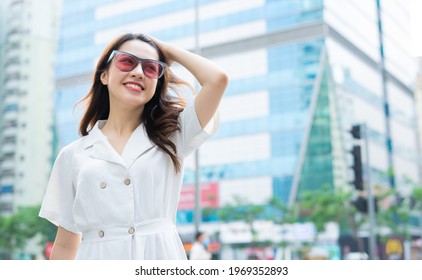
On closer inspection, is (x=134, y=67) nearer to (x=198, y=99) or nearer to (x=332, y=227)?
(x=198, y=99)

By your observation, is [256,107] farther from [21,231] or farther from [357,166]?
[357,166]

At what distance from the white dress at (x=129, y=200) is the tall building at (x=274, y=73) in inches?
438

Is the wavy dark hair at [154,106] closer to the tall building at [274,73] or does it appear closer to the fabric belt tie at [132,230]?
the fabric belt tie at [132,230]

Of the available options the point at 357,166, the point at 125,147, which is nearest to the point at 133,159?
the point at 125,147

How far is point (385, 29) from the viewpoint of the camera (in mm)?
12695

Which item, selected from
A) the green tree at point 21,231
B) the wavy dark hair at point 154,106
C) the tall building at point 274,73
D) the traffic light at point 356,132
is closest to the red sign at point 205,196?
the tall building at point 274,73

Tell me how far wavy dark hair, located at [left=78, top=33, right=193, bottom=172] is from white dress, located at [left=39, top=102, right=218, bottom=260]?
0.05ft

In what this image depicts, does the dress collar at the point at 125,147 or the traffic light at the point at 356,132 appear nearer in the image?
the dress collar at the point at 125,147

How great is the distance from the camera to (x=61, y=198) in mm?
766

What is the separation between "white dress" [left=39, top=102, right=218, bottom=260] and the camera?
706mm

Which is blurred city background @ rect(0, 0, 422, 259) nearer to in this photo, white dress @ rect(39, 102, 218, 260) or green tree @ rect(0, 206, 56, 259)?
green tree @ rect(0, 206, 56, 259)

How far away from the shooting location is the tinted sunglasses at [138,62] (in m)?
0.74

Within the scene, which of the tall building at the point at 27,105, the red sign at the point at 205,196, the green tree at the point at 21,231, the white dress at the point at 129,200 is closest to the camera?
the white dress at the point at 129,200
